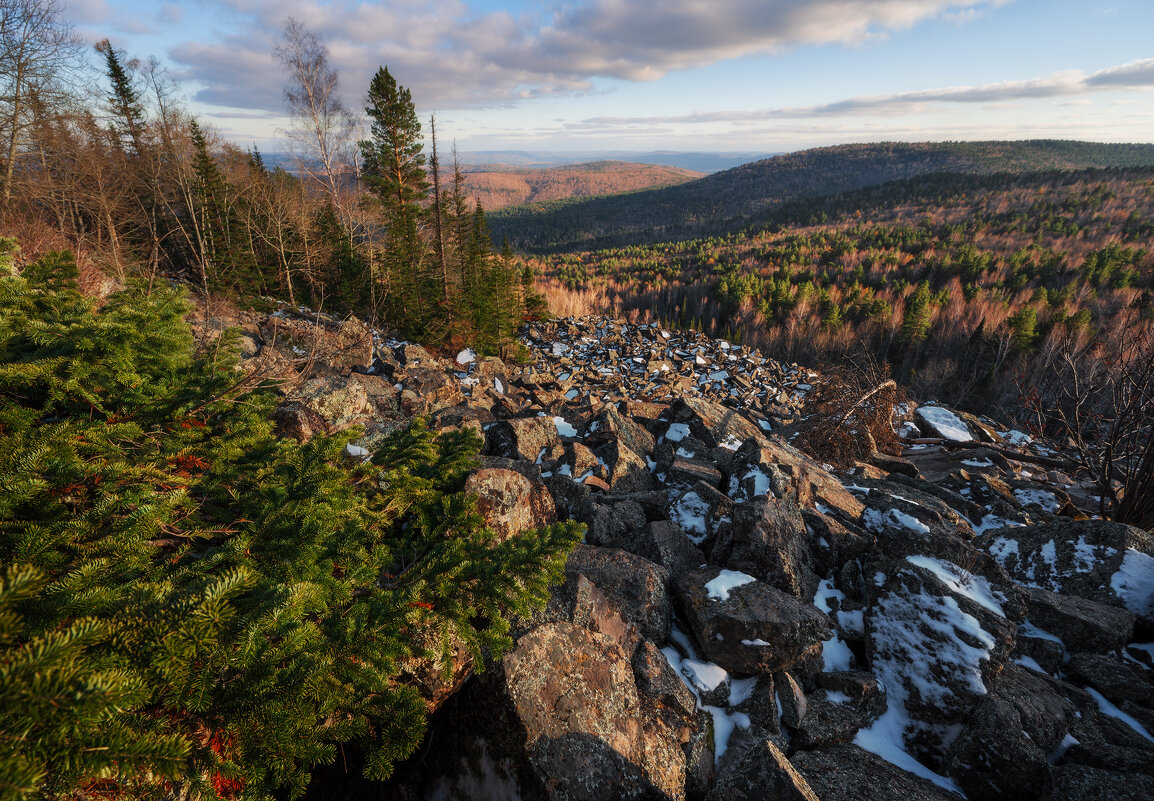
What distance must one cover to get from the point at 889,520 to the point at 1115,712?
2.50 m

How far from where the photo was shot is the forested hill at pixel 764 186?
146 m

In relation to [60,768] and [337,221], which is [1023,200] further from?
[60,768]

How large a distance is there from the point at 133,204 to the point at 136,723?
39.6m

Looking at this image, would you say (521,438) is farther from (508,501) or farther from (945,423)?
(945,423)

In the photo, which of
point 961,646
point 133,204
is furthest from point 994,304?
point 133,204

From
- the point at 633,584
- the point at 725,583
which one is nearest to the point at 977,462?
the point at 725,583

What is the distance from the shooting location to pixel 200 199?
25219mm

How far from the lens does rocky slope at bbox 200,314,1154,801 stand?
3020 mm

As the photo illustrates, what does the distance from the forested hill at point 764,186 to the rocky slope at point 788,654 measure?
5546 inches

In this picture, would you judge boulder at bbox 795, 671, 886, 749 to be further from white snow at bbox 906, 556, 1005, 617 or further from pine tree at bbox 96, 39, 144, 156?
pine tree at bbox 96, 39, 144, 156

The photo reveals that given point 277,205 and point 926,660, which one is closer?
point 926,660

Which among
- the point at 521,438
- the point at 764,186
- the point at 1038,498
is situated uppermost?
the point at 764,186

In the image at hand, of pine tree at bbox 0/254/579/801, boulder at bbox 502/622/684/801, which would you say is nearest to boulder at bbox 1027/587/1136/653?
boulder at bbox 502/622/684/801

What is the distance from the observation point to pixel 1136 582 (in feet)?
16.2
